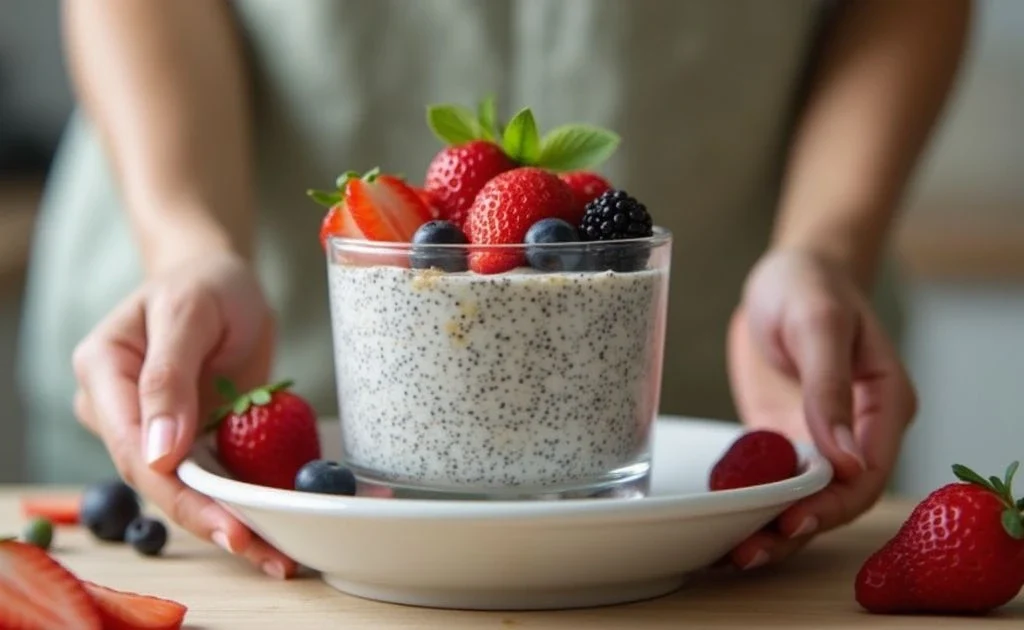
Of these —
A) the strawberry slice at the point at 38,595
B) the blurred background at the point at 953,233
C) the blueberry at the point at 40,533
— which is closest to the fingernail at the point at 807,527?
the strawberry slice at the point at 38,595

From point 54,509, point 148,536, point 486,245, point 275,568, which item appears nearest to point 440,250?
point 486,245

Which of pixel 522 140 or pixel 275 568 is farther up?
pixel 522 140

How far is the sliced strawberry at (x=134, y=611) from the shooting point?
80 cm

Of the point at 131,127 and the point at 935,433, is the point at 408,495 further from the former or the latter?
the point at 935,433

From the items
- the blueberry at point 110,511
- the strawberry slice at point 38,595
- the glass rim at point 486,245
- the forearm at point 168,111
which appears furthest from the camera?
the forearm at point 168,111

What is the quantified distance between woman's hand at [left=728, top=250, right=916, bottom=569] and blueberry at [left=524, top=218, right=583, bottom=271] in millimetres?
220

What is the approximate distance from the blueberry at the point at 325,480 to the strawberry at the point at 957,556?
326 millimetres

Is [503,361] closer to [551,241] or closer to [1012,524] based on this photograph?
[551,241]

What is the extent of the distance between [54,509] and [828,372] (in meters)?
0.63

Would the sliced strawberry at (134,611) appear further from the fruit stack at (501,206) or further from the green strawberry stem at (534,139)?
the green strawberry stem at (534,139)

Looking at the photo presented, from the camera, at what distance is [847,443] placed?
101cm

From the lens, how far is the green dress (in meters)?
1.53

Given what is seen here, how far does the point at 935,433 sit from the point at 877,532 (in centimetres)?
199

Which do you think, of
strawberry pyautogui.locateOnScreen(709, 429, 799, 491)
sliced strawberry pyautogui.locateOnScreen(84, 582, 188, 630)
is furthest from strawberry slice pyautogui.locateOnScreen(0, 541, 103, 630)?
strawberry pyautogui.locateOnScreen(709, 429, 799, 491)
